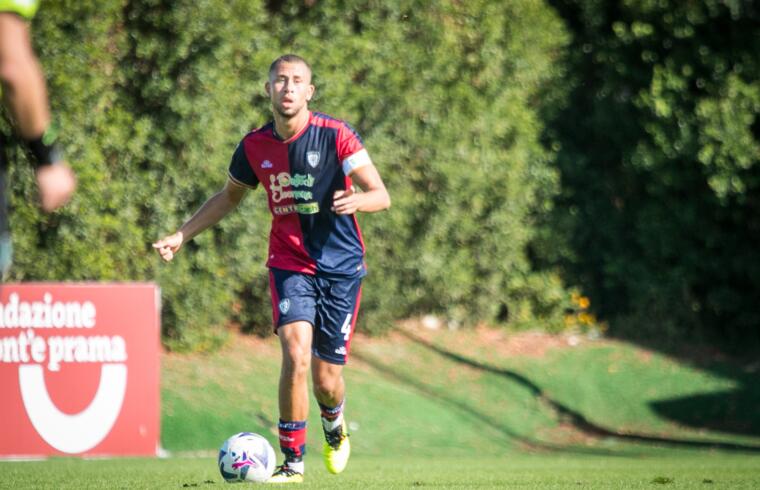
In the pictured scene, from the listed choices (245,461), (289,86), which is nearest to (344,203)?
(289,86)

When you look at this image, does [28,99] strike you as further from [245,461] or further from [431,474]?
[431,474]

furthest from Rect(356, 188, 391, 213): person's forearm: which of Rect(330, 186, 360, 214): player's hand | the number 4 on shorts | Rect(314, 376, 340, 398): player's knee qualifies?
Rect(314, 376, 340, 398): player's knee

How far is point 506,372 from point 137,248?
16.8 ft

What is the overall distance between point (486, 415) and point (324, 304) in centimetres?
680

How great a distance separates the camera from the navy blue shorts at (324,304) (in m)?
7.39

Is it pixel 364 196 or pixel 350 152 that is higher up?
pixel 350 152

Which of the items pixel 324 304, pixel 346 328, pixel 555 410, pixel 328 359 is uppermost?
pixel 324 304

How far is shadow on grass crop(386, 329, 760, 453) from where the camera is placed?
13.2m

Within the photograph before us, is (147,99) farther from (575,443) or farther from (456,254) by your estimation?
(575,443)

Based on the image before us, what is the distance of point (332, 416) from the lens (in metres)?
7.73

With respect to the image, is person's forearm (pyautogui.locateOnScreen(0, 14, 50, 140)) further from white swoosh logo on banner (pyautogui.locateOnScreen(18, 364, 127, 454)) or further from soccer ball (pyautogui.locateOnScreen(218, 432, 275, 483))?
white swoosh logo on banner (pyautogui.locateOnScreen(18, 364, 127, 454))

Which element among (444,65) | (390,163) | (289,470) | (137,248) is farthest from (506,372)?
(289,470)

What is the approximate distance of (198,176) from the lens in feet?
43.1

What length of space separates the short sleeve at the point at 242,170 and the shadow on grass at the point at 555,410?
6656 millimetres
